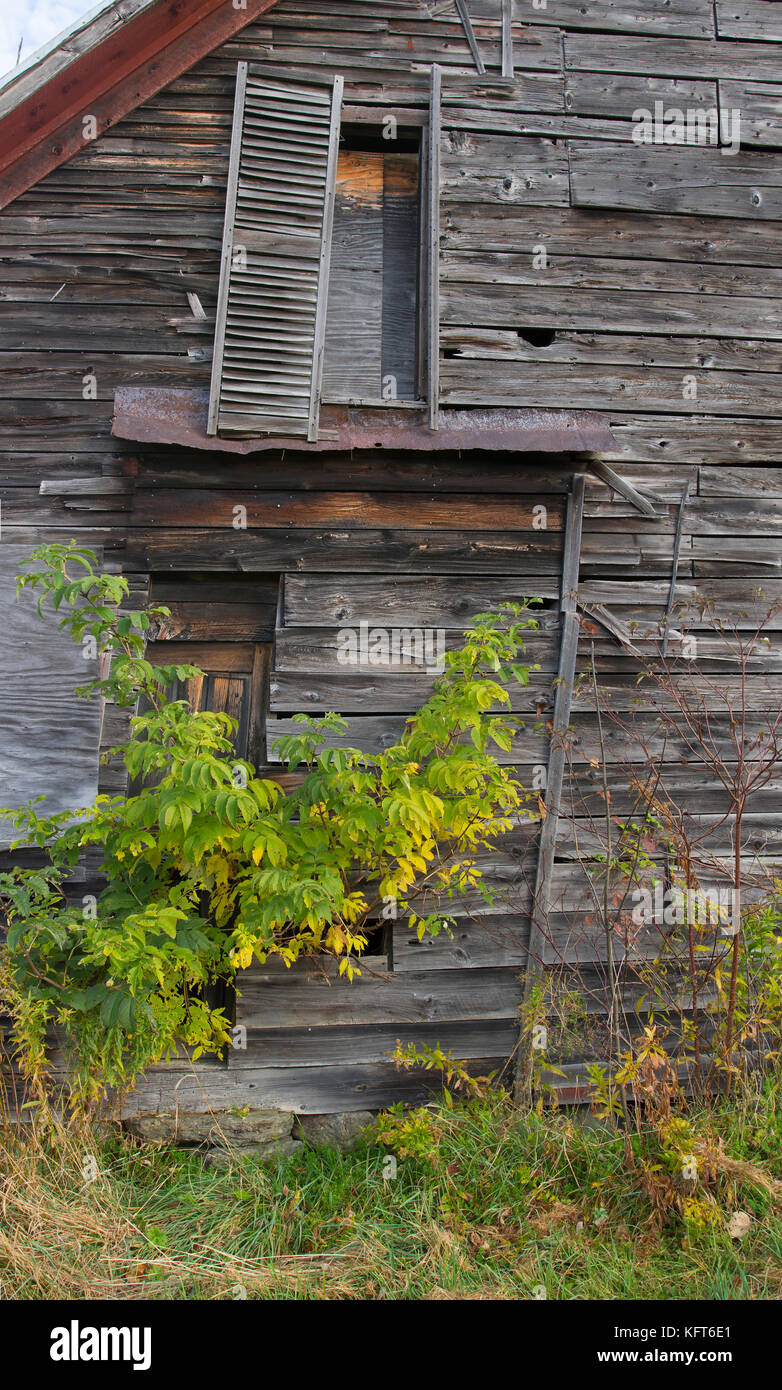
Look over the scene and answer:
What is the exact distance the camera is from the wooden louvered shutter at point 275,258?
4809 millimetres

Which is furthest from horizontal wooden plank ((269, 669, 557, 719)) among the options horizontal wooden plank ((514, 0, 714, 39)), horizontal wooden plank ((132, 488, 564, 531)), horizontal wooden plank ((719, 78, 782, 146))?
horizontal wooden plank ((514, 0, 714, 39))

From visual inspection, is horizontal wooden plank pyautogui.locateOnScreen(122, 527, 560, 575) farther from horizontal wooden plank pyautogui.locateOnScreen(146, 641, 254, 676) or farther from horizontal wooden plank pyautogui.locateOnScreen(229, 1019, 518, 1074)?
horizontal wooden plank pyautogui.locateOnScreen(229, 1019, 518, 1074)

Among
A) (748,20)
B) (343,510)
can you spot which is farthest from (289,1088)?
(748,20)

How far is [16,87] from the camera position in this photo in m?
4.67

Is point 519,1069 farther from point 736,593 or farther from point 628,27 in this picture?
point 628,27

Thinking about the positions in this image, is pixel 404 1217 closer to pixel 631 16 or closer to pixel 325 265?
pixel 325 265

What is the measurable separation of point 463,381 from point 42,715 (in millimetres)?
3035

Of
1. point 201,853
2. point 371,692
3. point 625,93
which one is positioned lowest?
point 201,853

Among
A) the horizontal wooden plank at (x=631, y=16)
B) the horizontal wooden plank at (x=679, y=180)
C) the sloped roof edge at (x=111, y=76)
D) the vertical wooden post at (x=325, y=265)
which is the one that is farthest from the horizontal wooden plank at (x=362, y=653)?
the horizontal wooden plank at (x=631, y=16)

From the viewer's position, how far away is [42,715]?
477 centimetres

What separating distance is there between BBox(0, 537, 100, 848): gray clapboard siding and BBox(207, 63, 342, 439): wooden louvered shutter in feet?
4.83

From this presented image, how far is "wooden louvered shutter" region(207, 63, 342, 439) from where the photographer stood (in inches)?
189

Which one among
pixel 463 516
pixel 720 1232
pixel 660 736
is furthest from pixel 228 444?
pixel 720 1232

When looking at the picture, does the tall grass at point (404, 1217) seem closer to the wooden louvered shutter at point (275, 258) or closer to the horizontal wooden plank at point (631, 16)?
the wooden louvered shutter at point (275, 258)
